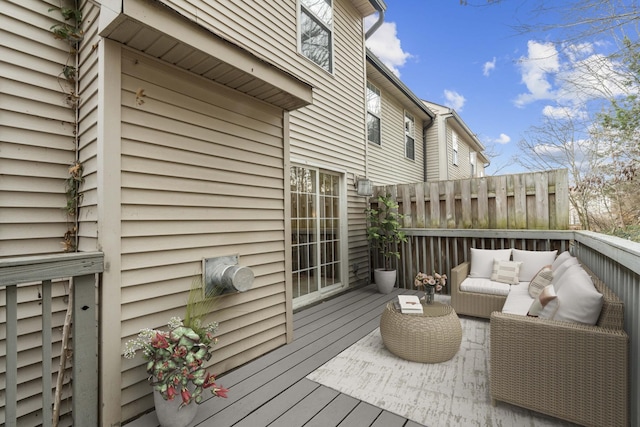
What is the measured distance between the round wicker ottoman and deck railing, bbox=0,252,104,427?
2.27 m

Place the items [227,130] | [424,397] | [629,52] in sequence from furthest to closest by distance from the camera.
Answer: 1. [629,52]
2. [227,130]
3. [424,397]

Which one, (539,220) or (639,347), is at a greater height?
(539,220)

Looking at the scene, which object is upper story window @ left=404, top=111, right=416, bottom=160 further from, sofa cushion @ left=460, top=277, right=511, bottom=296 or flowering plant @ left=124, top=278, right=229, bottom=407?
flowering plant @ left=124, top=278, right=229, bottom=407

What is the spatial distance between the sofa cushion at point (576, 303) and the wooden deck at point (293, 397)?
1.24 metres

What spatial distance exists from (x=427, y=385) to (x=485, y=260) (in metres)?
2.46

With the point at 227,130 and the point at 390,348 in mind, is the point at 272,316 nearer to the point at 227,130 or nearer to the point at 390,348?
the point at 390,348

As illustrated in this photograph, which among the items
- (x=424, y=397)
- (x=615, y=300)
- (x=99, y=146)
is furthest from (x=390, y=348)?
(x=99, y=146)

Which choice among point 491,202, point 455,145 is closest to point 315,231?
point 491,202

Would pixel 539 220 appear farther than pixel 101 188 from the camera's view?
Yes

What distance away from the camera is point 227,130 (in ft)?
8.62

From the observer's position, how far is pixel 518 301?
304 cm

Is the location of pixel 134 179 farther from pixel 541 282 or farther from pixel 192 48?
pixel 541 282

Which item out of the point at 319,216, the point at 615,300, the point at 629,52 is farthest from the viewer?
the point at 319,216

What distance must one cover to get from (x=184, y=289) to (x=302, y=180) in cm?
253
